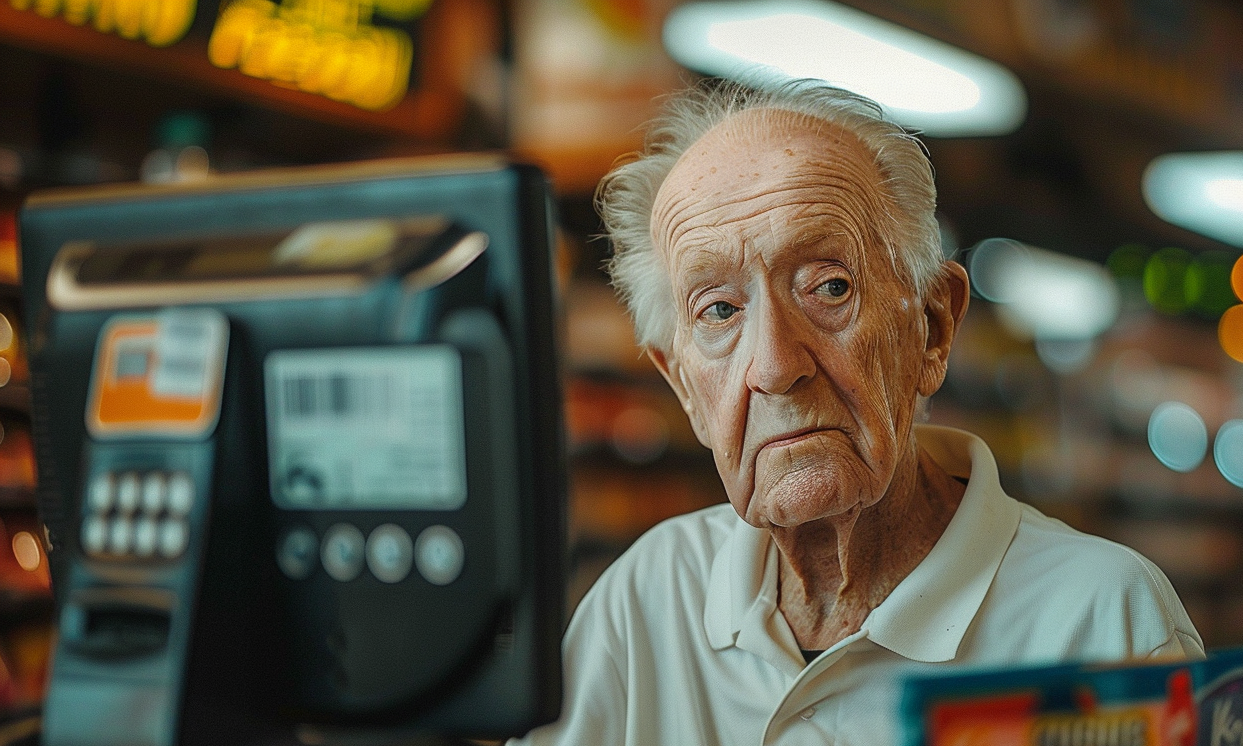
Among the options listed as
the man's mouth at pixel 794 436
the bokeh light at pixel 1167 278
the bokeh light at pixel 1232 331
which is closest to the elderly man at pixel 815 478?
the man's mouth at pixel 794 436

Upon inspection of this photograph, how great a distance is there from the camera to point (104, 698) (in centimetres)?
82

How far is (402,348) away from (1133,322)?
22.0 feet

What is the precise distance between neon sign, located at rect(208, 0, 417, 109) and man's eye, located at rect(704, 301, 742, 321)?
9.56 ft

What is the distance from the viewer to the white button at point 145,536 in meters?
0.83

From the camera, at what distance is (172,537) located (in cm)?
82

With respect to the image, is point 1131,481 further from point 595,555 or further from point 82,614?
Answer: point 82,614

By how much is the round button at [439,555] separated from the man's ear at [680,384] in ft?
0.66

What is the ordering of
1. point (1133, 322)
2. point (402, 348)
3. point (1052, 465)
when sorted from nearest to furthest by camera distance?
1. point (402, 348)
2. point (1052, 465)
3. point (1133, 322)

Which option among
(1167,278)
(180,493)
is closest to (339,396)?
(180,493)

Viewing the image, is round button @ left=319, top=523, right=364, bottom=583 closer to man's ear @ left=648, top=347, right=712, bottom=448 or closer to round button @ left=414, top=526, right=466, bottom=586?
round button @ left=414, top=526, right=466, bottom=586

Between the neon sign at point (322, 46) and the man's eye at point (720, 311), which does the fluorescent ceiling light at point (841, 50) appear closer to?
the neon sign at point (322, 46)

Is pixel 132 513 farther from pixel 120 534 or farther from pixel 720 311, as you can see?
pixel 720 311

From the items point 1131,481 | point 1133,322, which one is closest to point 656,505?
point 1131,481

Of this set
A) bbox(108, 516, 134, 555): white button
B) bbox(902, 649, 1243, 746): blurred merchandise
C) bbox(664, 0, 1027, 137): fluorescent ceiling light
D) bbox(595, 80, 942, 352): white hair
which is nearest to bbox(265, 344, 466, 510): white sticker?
bbox(108, 516, 134, 555): white button
